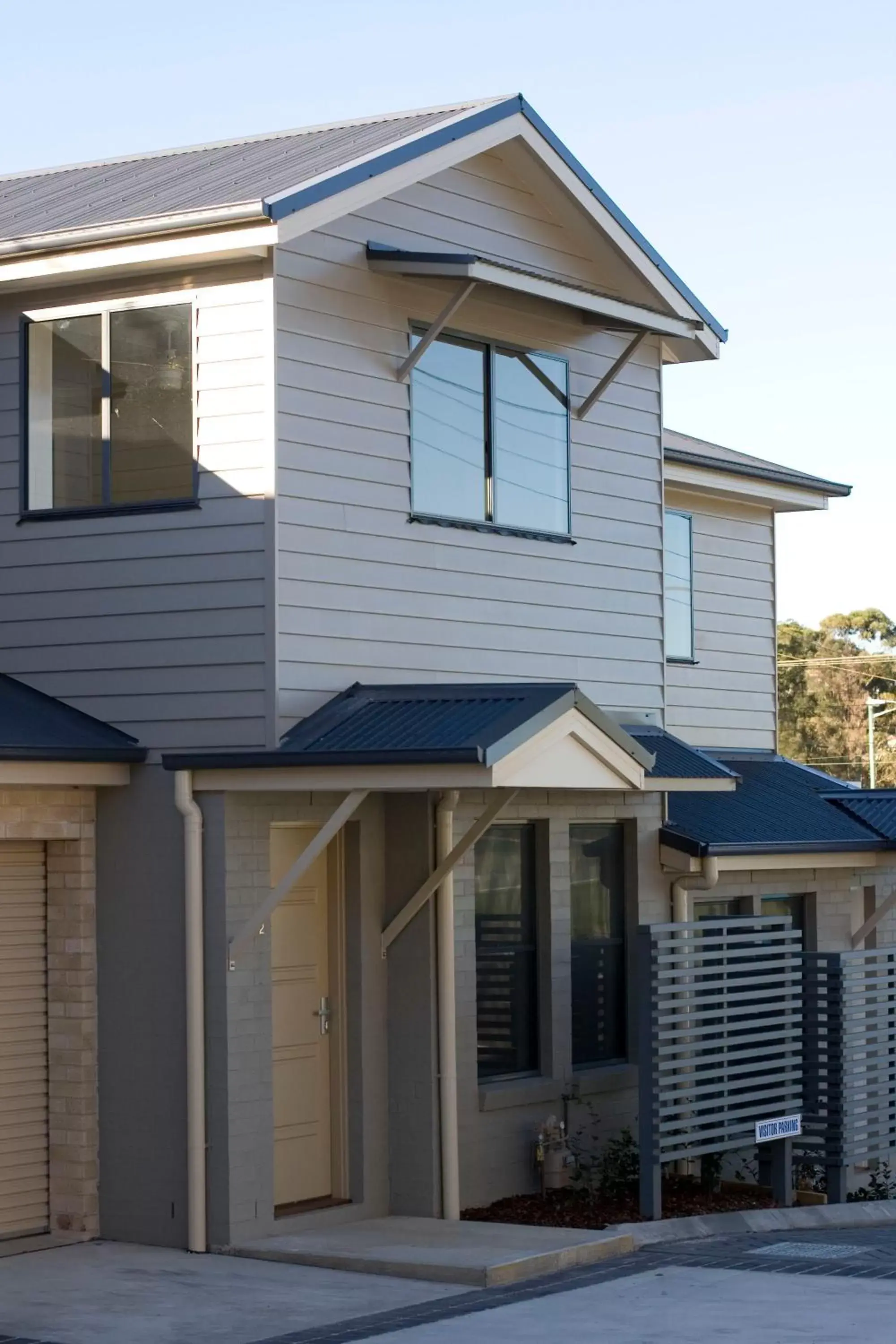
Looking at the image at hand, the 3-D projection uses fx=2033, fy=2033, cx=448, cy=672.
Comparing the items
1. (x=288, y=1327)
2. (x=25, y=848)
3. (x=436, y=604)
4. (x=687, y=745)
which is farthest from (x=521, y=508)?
(x=288, y=1327)

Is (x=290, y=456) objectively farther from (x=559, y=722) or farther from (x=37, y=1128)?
(x=37, y=1128)

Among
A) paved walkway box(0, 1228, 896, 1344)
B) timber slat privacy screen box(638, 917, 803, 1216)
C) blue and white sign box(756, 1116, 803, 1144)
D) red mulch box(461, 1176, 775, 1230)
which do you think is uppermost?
timber slat privacy screen box(638, 917, 803, 1216)

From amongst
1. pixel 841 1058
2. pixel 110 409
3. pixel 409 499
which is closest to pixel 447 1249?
pixel 841 1058

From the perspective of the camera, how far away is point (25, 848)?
11883 millimetres

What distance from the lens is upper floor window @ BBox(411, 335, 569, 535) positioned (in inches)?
512

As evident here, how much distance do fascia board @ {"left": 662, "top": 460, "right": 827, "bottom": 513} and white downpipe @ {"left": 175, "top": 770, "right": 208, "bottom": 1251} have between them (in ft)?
21.9

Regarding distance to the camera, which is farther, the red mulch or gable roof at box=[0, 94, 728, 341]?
the red mulch

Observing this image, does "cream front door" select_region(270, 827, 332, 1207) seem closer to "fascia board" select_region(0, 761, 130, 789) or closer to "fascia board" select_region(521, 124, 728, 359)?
"fascia board" select_region(0, 761, 130, 789)

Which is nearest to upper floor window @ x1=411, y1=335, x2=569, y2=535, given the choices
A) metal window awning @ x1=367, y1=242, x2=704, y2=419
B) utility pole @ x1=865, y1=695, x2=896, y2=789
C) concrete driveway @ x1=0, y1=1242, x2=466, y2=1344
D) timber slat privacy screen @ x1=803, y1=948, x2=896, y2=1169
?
metal window awning @ x1=367, y1=242, x2=704, y2=419

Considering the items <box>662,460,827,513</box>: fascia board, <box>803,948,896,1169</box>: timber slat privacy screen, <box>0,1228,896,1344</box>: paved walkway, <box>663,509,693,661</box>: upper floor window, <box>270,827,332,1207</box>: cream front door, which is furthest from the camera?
<box>663,509,693,661</box>: upper floor window

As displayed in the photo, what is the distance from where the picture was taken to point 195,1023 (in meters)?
11.4

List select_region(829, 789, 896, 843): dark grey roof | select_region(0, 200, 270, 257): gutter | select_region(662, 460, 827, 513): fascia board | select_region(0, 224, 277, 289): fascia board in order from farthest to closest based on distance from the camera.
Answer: select_region(662, 460, 827, 513): fascia board < select_region(829, 789, 896, 843): dark grey roof < select_region(0, 224, 277, 289): fascia board < select_region(0, 200, 270, 257): gutter

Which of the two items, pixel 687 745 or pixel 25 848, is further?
pixel 687 745

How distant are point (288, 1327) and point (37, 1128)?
2.80 meters
